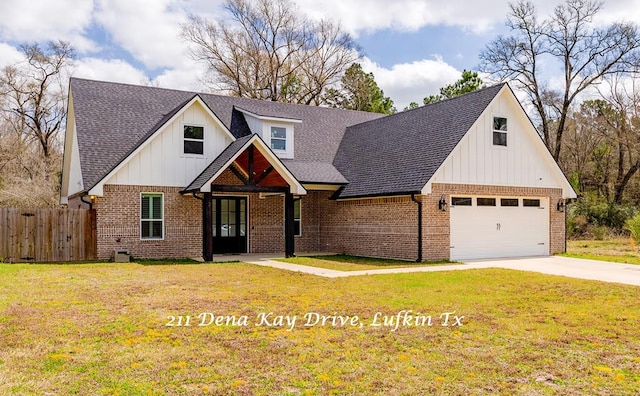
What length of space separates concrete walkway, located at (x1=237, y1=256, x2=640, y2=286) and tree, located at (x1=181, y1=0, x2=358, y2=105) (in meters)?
23.9

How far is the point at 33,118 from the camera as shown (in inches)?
1453

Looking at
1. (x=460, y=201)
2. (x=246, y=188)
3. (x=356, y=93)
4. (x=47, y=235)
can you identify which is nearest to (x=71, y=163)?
(x=47, y=235)

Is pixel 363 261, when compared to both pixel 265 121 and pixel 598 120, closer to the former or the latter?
pixel 265 121

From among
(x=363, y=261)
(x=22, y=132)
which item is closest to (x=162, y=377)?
(x=363, y=261)

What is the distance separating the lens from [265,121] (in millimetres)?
21891

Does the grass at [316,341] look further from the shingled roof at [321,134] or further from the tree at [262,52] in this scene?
the tree at [262,52]

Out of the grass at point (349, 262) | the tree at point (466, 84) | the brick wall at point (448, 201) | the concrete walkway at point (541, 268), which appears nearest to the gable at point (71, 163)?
the concrete walkway at point (541, 268)

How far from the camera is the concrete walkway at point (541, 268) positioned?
553 inches

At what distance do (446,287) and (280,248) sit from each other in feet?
35.0

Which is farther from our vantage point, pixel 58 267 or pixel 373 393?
pixel 58 267

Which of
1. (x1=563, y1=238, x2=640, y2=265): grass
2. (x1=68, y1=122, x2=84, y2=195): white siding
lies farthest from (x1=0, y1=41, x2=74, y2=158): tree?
(x1=563, y1=238, x2=640, y2=265): grass

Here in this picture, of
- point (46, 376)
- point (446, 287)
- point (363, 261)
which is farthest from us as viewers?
point (363, 261)

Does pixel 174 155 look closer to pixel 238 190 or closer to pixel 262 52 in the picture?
pixel 238 190

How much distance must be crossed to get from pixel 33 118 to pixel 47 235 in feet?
73.4
